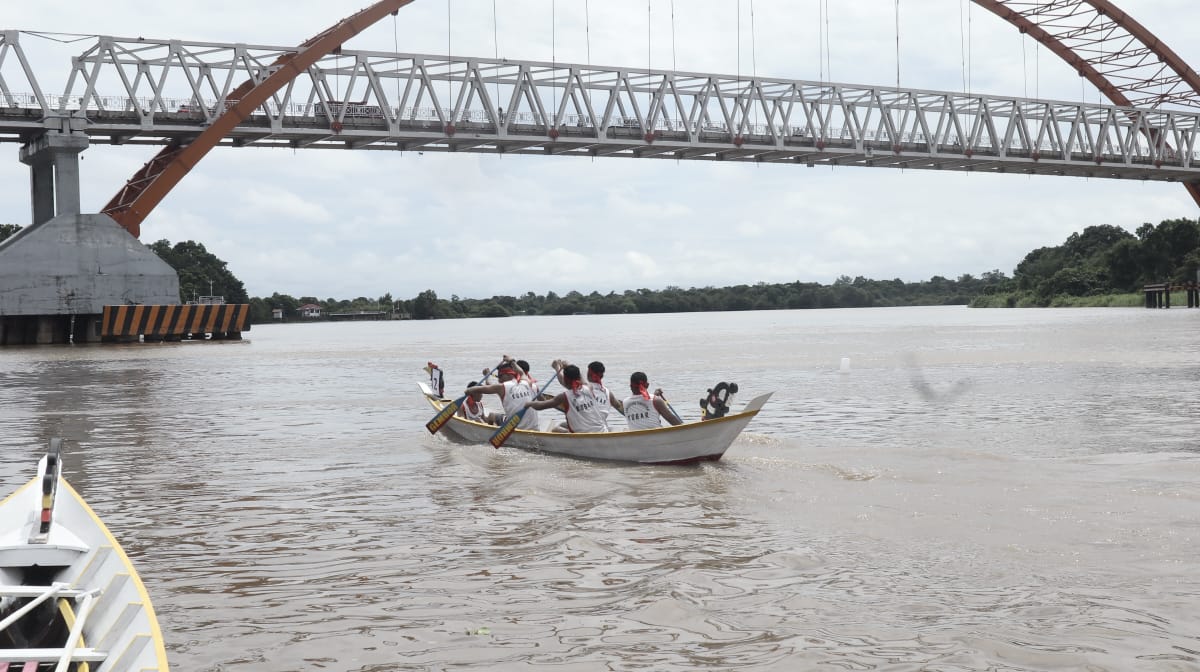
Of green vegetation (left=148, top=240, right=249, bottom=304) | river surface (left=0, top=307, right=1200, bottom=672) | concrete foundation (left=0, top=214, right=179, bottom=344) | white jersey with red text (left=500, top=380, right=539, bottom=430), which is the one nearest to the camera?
river surface (left=0, top=307, right=1200, bottom=672)

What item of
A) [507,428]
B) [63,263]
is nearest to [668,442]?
[507,428]

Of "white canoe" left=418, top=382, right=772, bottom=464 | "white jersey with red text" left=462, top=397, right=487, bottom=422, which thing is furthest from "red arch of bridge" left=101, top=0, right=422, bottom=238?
"white canoe" left=418, top=382, right=772, bottom=464

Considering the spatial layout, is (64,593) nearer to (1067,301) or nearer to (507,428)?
(507,428)

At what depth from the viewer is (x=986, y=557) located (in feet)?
27.4

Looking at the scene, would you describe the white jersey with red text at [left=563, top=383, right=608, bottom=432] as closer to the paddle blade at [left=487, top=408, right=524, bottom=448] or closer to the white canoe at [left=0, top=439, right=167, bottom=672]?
the paddle blade at [left=487, top=408, right=524, bottom=448]

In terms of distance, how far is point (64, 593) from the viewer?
605cm

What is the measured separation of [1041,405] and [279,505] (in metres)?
15.0

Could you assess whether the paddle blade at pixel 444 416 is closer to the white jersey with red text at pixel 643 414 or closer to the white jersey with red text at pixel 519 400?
the white jersey with red text at pixel 519 400

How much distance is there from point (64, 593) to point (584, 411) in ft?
31.4

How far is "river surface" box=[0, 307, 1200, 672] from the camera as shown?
20.8 feet

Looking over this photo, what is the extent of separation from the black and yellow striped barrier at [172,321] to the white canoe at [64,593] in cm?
5416

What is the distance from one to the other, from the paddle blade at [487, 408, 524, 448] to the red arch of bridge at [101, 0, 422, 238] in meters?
47.1

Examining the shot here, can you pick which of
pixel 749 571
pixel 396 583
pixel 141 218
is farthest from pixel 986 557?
pixel 141 218

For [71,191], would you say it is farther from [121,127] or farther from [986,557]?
[986,557]
